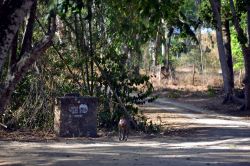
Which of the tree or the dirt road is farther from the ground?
the tree

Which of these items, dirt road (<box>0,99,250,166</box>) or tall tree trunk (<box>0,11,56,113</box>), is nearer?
tall tree trunk (<box>0,11,56,113</box>)

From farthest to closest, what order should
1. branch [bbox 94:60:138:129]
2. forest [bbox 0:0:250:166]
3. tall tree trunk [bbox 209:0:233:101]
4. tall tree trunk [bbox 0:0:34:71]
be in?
tall tree trunk [bbox 209:0:233:101] → branch [bbox 94:60:138:129] → forest [bbox 0:0:250:166] → tall tree trunk [bbox 0:0:34:71]

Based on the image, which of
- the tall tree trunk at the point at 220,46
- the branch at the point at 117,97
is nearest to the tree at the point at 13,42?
the branch at the point at 117,97

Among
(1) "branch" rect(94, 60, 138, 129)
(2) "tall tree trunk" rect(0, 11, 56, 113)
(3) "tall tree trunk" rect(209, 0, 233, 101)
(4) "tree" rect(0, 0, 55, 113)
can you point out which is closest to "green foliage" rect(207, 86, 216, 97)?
(3) "tall tree trunk" rect(209, 0, 233, 101)

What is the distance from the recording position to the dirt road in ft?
40.7

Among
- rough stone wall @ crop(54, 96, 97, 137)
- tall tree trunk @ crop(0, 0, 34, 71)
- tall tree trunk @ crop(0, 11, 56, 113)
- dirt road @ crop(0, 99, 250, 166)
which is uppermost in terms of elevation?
tall tree trunk @ crop(0, 0, 34, 71)

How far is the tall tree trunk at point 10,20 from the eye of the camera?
909 centimetres

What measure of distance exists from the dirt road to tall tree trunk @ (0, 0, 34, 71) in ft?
12.1

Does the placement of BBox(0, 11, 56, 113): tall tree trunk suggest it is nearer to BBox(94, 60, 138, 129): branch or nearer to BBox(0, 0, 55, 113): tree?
BBox(0, 0, 55, 113): tree

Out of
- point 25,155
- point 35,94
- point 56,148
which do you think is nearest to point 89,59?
point 35,94

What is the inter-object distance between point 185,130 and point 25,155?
28.9 ft

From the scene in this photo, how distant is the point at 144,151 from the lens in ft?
47.8

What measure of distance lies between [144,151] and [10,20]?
21.6ft

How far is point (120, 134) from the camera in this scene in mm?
17359
